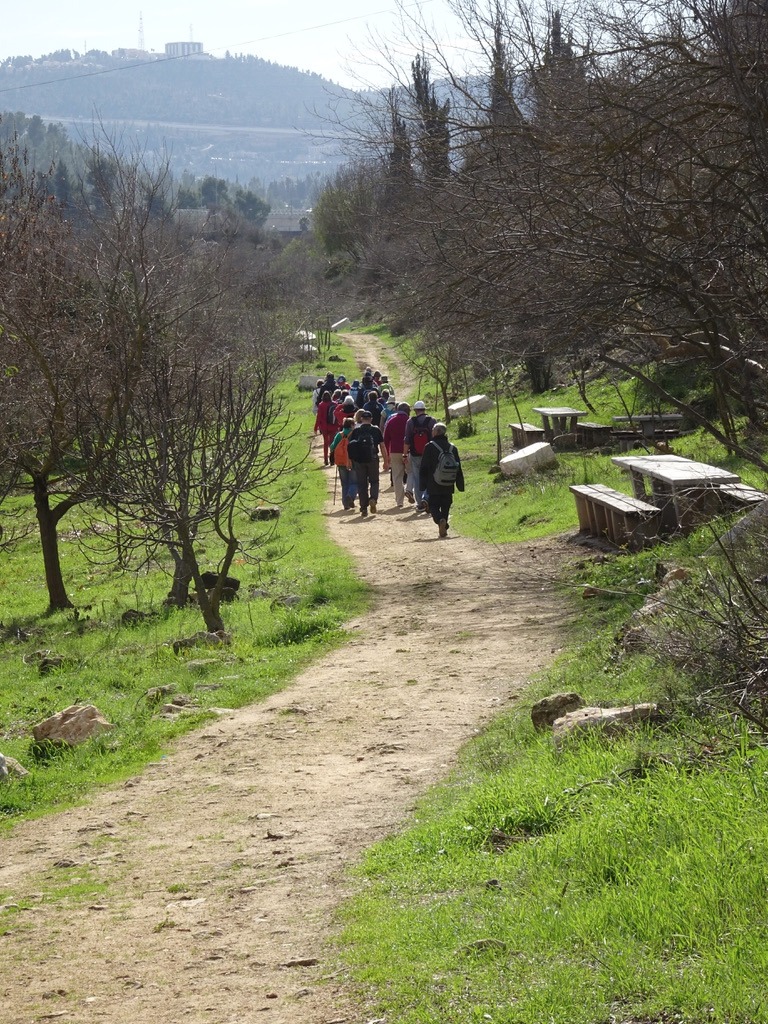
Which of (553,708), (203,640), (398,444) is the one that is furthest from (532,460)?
(553,708)

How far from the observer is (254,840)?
6859 millimetres

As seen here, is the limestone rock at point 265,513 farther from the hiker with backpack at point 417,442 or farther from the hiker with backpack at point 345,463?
the hiker with backpack at point 417,442

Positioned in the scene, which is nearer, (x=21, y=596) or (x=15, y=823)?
(x=15, y=823)

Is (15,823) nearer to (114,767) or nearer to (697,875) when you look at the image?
(114,767)

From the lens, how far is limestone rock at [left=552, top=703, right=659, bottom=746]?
265 inches

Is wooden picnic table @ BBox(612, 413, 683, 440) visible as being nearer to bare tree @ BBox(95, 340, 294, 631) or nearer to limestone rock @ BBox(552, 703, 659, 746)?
bare tree @ BBox(95, 340, 294, 631)

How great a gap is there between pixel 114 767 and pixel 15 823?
3.59 feet

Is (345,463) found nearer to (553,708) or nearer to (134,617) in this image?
(134,617)

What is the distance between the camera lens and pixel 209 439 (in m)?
14.3

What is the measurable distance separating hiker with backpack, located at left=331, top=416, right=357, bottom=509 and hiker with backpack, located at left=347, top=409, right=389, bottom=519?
232 mm

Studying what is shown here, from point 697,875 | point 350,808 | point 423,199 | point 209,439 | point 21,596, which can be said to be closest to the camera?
point 697,875

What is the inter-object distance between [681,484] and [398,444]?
893 centimetres

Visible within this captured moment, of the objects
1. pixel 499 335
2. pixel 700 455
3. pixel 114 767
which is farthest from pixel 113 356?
pixel 114 767

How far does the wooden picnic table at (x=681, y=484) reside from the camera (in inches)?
505
